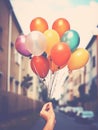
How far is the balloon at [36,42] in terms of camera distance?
496cm

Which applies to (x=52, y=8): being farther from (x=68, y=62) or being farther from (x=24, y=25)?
(x=68, y=62)

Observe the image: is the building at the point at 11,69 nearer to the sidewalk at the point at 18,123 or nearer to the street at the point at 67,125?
the sidewalk at the point at 18,123

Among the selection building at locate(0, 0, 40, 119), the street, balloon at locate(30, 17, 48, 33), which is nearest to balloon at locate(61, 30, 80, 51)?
balloon at locate(30, 17, 48, 33)

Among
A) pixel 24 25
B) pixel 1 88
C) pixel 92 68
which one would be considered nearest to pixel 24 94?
pixel 1 88

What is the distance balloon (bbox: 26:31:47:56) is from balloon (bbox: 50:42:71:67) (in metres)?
0.15

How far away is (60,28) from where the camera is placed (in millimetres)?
5297

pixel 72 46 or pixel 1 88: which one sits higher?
pixel 72 46

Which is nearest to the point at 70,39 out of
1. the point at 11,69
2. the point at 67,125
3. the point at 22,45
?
the point at 22,45

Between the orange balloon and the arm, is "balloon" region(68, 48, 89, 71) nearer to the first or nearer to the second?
the orange balloon

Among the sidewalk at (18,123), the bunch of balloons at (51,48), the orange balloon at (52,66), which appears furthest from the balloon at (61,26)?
the sidewalk at (18,123)

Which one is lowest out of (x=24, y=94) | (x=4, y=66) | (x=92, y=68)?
(x=92, y=68)

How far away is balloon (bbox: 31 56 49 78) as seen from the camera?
5.11m

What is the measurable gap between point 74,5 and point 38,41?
2.38 m

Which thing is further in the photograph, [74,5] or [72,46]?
[74,5]
